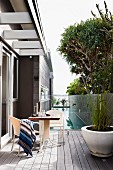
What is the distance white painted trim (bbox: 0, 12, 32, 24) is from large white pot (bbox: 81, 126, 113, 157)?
7.95 feet

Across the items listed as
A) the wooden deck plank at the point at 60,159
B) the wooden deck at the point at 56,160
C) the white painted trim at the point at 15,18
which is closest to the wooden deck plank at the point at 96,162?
the wooden deck at the point at 56,160

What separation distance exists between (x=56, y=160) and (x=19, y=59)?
3794 mm

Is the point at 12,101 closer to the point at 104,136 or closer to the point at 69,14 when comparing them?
the point at 104,136

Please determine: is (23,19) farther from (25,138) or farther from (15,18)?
(25,138)

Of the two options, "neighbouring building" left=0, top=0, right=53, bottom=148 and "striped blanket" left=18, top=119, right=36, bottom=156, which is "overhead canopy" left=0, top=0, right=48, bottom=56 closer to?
"neighbouring building" left=0, top=0, right=53, bottom=148

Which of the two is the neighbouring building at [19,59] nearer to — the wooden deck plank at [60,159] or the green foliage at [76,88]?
the green foliage at [76,88]

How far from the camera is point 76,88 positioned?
862 centimetres

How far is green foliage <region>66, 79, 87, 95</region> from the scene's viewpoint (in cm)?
825

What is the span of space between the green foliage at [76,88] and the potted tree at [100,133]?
3239 millimetres

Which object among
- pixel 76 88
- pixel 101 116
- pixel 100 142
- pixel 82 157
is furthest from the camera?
pixel 76 88

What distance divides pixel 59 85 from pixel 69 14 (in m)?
3.30

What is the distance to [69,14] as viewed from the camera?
975cm

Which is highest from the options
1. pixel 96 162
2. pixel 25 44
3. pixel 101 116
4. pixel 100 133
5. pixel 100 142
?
pixel 25 44

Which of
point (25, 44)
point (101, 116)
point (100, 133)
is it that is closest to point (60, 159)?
point (100, 133)
